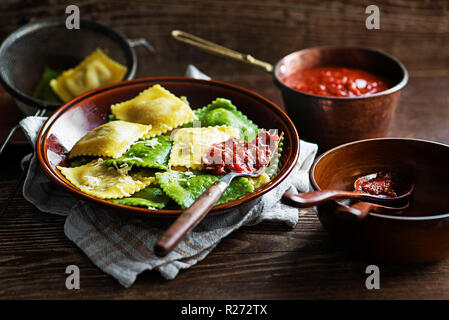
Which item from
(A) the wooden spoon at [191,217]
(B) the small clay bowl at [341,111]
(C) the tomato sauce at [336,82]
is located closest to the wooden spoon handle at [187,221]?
(A) the wooden spoon at [191,217]

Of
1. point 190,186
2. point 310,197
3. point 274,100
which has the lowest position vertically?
point 274,100

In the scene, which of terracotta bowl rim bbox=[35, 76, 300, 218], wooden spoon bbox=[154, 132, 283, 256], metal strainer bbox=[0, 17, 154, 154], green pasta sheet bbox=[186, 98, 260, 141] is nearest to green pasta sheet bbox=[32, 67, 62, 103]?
metal strainer bbox=[0, 17, 154, 154]

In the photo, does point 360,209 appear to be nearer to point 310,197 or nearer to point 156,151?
point 310,197

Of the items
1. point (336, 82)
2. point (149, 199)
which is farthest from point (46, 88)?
point (336, 82)

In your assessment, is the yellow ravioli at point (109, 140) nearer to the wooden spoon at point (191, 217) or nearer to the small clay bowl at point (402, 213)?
the wooden spoon at point (191, 217)

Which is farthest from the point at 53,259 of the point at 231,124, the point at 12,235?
the point at 231,124

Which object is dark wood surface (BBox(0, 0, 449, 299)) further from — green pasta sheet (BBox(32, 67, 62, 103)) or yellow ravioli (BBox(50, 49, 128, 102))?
yellow ravioli (BBox(50, 49, 128, 102))
